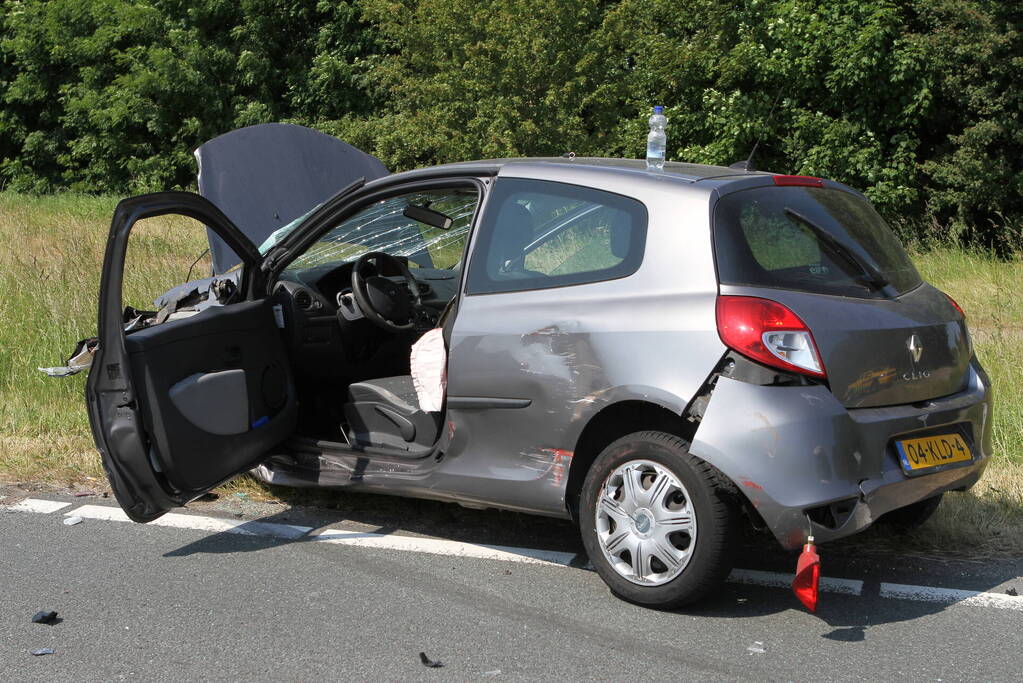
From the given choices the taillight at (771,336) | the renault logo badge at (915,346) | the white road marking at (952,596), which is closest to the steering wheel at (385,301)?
the taillight at (771,336)

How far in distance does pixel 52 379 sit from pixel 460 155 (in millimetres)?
12248

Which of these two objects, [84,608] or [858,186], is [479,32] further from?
[84,608]

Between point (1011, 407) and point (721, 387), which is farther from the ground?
point (721, 387)

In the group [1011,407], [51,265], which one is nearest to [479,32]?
[51,265]

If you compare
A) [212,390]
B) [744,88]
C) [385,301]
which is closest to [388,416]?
[385,301]

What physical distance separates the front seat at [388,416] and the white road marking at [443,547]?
0.41 m

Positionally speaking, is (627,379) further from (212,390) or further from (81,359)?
(81,359)

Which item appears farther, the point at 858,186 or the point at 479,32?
the point at 858,186

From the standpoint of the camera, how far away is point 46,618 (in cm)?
418

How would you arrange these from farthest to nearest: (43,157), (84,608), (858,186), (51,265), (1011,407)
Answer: (43,157) < (858,186) < (51,265) < (1011,407) < (84,608)

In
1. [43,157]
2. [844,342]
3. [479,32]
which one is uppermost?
[479,32]

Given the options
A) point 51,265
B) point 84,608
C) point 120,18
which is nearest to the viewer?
point 84,608

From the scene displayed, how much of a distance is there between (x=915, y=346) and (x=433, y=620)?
203 cm

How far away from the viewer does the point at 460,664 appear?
376 centimetres
